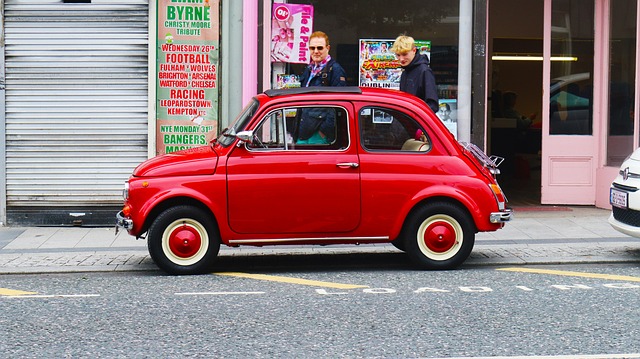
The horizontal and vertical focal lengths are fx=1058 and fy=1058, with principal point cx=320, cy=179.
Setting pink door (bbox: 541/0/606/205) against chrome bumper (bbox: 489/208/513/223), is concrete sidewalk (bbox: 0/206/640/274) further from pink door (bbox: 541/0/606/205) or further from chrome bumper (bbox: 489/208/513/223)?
pink door (bbox: 541/0/606/205)

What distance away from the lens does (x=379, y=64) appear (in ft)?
44.2

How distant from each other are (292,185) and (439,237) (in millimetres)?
1384

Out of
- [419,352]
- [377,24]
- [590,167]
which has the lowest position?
[419,352]

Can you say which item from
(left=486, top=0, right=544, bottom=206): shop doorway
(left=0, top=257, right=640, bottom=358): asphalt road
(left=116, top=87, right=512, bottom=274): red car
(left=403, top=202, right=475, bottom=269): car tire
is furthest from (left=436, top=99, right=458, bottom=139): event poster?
(left=403, top=202, right=475, bottom=269): car tire

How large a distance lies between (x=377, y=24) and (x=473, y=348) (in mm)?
7689

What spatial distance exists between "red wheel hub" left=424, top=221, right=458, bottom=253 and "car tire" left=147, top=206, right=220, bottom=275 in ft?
6.15

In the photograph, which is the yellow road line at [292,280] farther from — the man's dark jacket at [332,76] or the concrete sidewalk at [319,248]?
the man's dark jacket at [332,76]

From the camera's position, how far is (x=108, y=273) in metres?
9.58

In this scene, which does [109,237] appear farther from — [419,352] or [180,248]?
[419,352]

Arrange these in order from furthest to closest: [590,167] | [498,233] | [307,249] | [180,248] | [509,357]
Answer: [590,167] → [498,233] → [307,249] → [180,248] → [509,357]

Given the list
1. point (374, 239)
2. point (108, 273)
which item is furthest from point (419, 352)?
point (108, 273)

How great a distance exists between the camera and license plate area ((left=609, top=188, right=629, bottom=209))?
9.90m

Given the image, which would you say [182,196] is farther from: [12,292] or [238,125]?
[12,292]

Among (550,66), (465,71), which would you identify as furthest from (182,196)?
(550,66)
